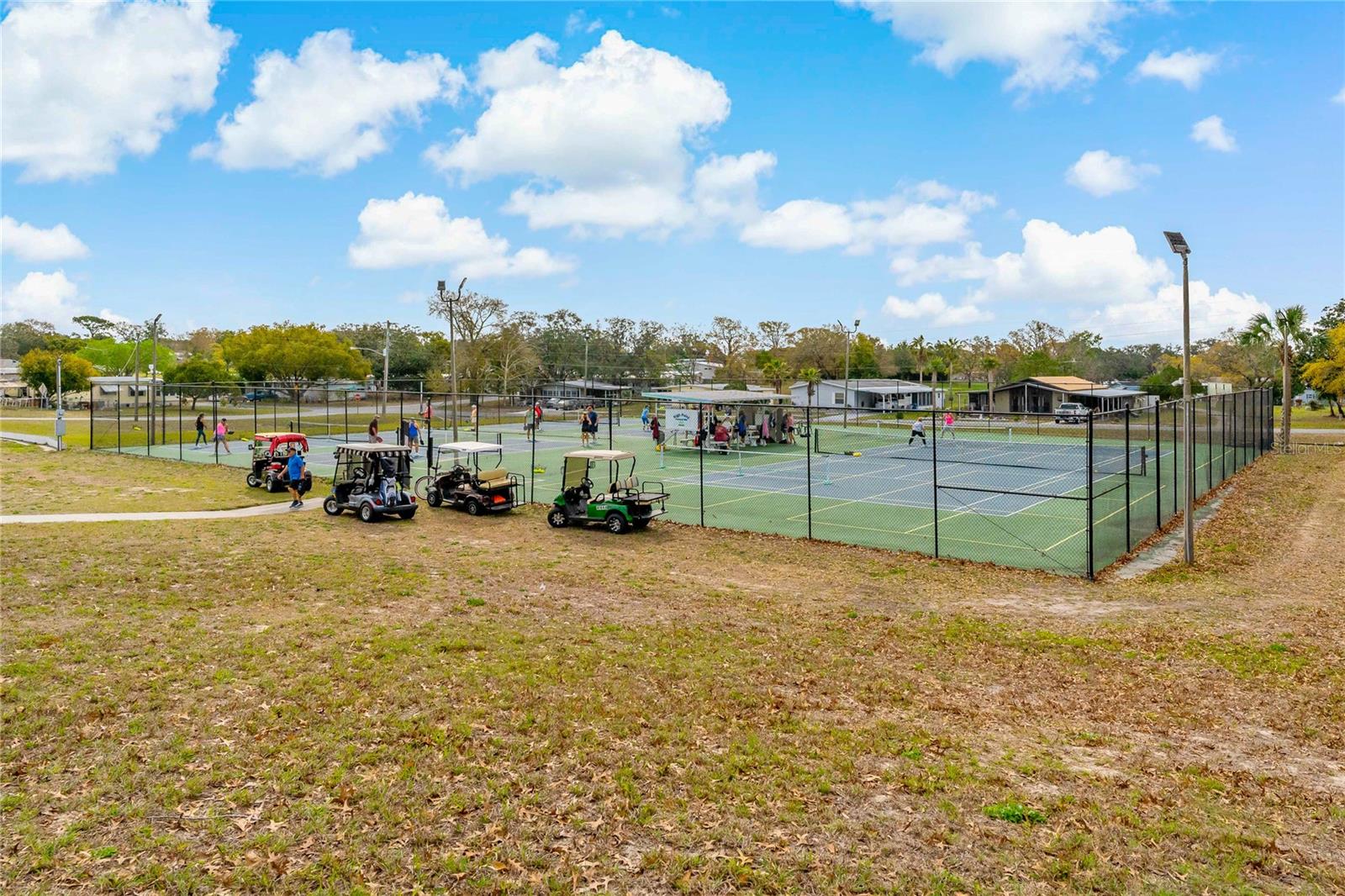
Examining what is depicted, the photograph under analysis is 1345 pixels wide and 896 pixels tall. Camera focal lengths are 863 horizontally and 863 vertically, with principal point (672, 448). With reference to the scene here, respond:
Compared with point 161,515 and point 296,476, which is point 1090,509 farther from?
point 161,515

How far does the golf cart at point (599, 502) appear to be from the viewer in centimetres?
2056

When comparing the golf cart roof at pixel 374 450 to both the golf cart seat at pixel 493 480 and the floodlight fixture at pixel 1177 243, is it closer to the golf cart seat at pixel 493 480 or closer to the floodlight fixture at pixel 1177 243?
the golf cart seat at pixel 493 480

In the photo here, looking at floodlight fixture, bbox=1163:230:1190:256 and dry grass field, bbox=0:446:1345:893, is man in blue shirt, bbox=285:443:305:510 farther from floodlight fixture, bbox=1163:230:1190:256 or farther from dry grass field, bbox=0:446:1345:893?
floodlight fixture, bbox=1163:230:1190:256

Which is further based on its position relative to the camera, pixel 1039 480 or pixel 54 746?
pixel 1039 480

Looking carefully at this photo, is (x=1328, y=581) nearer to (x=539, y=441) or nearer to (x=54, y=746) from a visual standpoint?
(x=54, y=746)

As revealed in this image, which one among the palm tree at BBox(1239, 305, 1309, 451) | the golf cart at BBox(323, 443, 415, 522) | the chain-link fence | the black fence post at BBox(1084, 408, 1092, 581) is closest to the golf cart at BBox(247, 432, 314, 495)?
the chain-link fence

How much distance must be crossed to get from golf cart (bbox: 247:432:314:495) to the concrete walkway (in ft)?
5.66

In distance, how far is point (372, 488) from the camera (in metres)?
21.6

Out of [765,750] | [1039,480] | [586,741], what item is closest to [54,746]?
[586,741]

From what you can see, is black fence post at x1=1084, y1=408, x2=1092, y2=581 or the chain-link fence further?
the chain-link fence

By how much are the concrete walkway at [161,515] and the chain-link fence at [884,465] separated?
16.8 ft

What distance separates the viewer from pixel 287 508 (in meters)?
22.9

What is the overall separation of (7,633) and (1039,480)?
96.5 ft

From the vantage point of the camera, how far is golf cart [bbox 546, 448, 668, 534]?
67.5 ft
